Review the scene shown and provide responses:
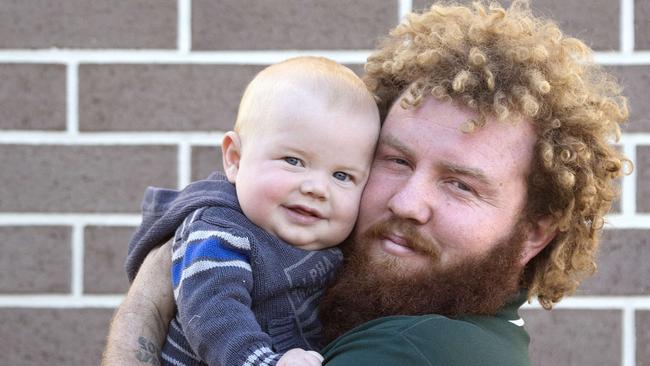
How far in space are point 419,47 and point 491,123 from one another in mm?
343

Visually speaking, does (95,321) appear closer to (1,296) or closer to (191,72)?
(1,296)

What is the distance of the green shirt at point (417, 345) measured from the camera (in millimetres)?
2043

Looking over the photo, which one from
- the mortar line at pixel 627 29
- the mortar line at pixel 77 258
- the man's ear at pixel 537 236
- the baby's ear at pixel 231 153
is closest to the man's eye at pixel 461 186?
the man's ear at pixel 537 236

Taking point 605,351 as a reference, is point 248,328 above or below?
above

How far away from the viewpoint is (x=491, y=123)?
248cm

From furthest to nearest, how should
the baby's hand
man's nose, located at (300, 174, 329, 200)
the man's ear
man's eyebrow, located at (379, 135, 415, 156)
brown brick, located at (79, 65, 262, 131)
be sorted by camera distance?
brown brick, located at (79, 65, 262, 131) → the man's ear → man's eyebrow, located at (379, 135, 415, 156) → man's nose, located at (300, 174, 329, 200) → the baby's hand

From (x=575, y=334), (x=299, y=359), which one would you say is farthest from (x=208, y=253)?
(x=575, y=334)

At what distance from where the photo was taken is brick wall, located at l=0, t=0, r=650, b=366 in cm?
344

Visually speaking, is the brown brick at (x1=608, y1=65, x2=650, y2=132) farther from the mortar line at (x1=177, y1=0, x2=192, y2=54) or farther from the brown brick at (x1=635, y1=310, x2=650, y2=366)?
the mortar line at (x1=177, y1=0, x2=192, y2=54)

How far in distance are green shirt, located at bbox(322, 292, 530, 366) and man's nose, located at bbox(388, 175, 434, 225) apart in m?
0.31

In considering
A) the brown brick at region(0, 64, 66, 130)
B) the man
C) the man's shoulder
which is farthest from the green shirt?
the brown brick at region(0, 64, 66, 130)

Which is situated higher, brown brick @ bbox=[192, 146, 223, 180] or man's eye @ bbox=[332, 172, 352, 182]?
man's eye @ bbox=[332, 172, 352, 182]

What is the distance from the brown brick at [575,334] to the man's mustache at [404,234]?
3.89ft

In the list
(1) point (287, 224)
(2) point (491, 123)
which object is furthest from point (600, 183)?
(1) point (287, 224)
